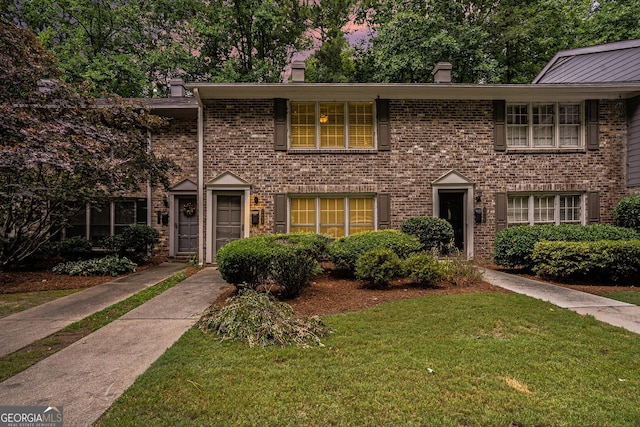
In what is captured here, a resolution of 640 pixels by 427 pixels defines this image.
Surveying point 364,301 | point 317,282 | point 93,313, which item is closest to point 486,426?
point 364,301

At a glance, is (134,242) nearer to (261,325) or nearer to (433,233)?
(261,325)

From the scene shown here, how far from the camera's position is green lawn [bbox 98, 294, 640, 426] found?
2.26m

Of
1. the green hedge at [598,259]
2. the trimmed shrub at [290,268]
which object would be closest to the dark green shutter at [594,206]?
the green hedge at [598,259]

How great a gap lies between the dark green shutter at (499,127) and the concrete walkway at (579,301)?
4347 mm

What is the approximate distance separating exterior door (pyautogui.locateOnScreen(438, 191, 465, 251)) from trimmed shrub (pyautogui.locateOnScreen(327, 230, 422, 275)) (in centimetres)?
346

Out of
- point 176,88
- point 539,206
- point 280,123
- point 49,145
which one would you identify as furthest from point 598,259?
point 176,88

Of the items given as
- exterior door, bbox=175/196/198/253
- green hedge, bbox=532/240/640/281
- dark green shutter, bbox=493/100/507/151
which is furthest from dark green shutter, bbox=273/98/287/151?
green hedge, bbox=532/240/640/281

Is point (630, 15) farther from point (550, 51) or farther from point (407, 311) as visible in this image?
point (407, 311)

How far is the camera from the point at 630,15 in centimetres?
1576

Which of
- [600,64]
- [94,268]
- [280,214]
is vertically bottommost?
[94,268]

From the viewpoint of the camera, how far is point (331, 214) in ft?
32.0

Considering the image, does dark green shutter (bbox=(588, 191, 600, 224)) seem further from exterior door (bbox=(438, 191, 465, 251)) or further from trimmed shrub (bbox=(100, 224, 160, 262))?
trimmed shrub (bbox=(100, 224, 160, 262))

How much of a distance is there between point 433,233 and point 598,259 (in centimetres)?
334

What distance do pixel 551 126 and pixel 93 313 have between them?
1238cm
